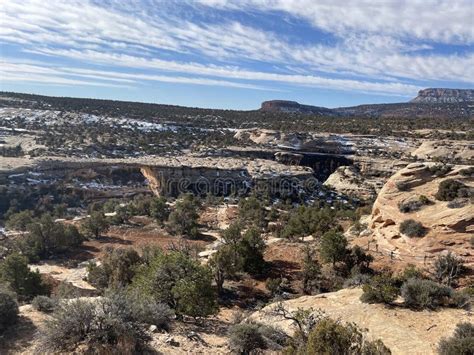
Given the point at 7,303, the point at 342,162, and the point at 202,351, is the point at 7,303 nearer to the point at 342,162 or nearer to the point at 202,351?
the point at 202,351

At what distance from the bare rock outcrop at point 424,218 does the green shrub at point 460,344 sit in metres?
9.64

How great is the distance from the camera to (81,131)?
233ft

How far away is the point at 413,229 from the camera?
21.2m

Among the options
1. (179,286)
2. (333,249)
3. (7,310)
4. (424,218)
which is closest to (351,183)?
(424,218)

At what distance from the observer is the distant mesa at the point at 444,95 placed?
153 metres

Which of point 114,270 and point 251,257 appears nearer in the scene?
point 114,270

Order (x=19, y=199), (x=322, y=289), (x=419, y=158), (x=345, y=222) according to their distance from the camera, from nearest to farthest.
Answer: (x=322, y=289)
(x=345, y=222)
(x=19, y=199)
(x=419, y=158)

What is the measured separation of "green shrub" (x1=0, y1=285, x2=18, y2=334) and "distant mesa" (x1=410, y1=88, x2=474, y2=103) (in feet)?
532

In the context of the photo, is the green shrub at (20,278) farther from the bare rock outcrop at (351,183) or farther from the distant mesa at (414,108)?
the distant mesa at (414,108)

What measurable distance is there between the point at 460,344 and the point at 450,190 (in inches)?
537

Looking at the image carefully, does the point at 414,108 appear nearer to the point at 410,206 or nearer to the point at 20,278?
the point at 410,206

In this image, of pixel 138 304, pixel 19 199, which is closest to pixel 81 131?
pixel 19 199

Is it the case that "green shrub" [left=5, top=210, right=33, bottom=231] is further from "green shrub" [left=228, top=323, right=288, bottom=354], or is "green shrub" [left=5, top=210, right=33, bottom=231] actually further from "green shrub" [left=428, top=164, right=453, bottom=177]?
"green shrub" [left=428, top=164, right=453, bottom=177]

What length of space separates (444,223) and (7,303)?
1898 centimetres
